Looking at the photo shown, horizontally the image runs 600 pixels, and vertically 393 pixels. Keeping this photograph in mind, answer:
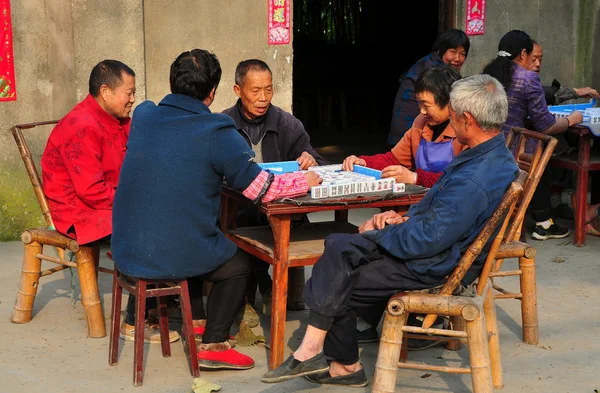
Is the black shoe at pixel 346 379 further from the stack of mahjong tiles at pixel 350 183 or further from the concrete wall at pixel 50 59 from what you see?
the concrete wall at pixel 50 59

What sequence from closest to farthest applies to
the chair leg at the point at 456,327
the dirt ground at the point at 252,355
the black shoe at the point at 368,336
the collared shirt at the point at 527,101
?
the dirt ground at the point at 252,355 < the chair leg at the point at 456,327 < the black shoe at the point at 368,336 < the collared shirt at the point at 527,101

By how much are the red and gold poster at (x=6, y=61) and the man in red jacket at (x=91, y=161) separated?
193 centimetres

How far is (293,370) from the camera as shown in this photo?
3799 millimetres

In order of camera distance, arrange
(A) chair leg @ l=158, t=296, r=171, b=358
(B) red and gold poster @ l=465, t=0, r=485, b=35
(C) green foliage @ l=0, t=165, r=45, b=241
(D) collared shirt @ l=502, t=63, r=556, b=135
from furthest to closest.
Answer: (B) red and gold poster @ l=465, t=0, r=485, b=35, (C) green foliage @ l=0, t=165, r=45, b=241, (D) collared shirt @ l=502, t=63, r=556, b=135, (A) chair leg @ l=158, t=296, r=171, b=358

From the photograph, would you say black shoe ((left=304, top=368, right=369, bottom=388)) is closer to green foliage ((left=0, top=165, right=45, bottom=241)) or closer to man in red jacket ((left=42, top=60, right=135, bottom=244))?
man in red jacket ((left=42, top=60, right=135, bottom=244))

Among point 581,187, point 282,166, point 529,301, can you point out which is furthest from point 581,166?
point 282,166

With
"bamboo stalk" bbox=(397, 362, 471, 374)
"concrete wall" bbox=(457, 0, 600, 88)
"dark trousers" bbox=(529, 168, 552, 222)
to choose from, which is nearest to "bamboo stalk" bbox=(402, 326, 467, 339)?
"bamboo stalk" bbox=(397, 362, 471, 374)

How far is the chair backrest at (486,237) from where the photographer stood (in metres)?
3.54

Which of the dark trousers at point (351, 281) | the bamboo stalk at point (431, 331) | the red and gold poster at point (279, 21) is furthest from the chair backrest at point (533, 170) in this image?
the red and gold poster at point (279, 21)

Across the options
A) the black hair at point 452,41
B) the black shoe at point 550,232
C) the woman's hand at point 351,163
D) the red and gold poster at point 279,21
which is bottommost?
the black shoe at point 550,232

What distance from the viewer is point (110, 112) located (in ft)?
15.5

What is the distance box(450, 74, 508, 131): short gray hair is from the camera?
A: 3.66 m

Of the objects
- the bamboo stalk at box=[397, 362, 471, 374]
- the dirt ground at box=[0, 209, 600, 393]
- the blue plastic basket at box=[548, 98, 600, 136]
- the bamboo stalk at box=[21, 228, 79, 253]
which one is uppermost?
the blue plastic basket at box=[548, 98, 600, 136]

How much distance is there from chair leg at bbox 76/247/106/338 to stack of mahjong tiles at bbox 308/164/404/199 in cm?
A: 127
